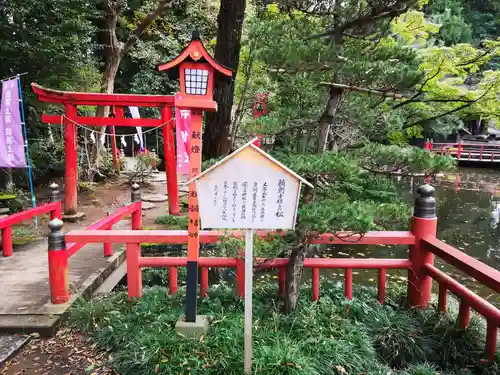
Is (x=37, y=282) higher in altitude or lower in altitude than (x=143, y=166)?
lower

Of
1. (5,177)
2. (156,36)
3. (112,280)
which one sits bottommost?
(112,280)

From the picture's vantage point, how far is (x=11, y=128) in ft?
26.4

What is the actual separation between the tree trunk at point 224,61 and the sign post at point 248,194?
14.7 ft

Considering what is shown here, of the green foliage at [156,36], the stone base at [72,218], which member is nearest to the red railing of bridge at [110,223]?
the stone base at [72,218]

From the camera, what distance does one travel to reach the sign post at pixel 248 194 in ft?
9.26

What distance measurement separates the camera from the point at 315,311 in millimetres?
3859

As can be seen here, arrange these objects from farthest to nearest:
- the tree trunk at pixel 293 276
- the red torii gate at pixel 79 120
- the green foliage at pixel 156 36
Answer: the green foliage at pixel 156 36, the red torii gate at pixel 79 120, the tree trunk at pixel 293 276

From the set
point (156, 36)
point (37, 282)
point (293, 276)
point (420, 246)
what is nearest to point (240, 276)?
point (293, 276)

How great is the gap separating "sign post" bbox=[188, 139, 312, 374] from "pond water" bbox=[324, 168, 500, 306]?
207 inches

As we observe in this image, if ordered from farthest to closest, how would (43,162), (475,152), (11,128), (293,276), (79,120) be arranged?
(475,152) → (43,162) → (79,120) → (11,128) → (293,276)

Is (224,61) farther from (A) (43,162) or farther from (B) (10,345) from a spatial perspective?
(A) (43,162)

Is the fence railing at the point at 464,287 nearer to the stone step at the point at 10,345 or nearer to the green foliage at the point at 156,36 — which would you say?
the stone step at the point at 10,345

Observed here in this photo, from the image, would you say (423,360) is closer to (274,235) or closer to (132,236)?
(274,235)

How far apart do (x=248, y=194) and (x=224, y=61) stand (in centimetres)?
533
